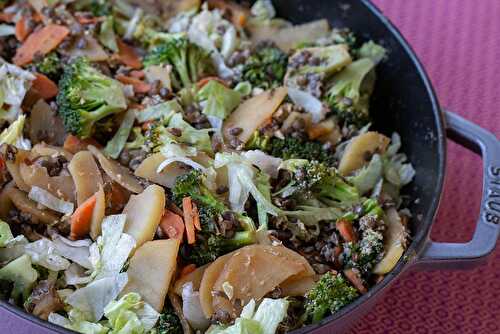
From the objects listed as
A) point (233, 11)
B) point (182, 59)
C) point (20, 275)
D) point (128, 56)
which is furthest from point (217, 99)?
point (20, 275)

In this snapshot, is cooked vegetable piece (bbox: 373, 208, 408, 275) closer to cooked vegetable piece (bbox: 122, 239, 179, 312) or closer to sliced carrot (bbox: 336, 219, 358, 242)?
sliced carrot (bbox: 336, 219, 358, 242)

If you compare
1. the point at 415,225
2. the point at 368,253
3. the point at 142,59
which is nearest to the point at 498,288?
the point at 415,225

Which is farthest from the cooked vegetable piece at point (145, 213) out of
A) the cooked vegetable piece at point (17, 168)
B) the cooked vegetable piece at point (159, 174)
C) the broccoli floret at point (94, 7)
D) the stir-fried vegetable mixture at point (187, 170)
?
the broccoli floret at point (94, 7)

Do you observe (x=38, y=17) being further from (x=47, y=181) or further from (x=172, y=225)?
(x=172, y=225)

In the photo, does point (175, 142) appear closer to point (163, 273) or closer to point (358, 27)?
point (163, 273)

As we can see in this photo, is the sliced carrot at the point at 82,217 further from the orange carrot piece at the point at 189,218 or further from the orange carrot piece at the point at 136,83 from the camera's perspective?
the orange carrot piece at the point at 136,83

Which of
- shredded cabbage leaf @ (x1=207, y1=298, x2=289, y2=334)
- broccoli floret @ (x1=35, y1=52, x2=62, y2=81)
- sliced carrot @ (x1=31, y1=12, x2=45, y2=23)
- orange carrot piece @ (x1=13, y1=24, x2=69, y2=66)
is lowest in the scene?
shredded cabbage leaf @ (x1=207, y1=298, x2=289, y2=334)

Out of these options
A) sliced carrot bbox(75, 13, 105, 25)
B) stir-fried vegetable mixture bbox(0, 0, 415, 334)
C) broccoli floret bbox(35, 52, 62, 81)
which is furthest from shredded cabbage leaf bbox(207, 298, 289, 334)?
sliced carrot bbox(75, 13, 105, 25)
